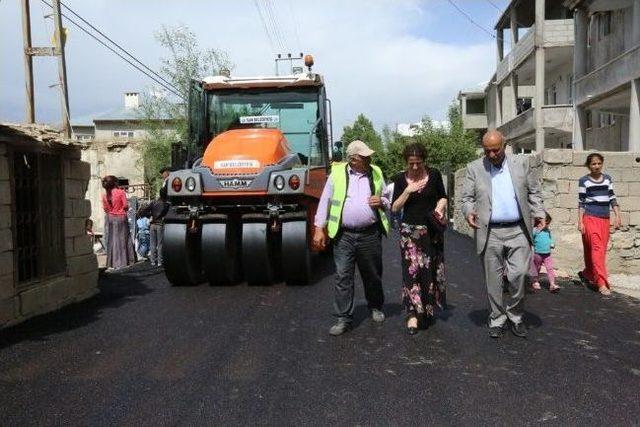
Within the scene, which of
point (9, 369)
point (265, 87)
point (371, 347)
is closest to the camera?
A: point (9, 369)

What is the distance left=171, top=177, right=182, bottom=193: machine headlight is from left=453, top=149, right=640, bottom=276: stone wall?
5441 millimetres

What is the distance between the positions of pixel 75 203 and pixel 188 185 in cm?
141

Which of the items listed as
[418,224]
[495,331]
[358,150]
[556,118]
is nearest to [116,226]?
[358,150]

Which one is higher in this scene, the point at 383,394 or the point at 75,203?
the point at 75,203

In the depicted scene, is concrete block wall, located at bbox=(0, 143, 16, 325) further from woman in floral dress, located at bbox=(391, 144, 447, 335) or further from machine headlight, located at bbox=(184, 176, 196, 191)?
woman in floral dress, located at bbox=(391, 144, 447, 335)

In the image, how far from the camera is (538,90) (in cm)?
2372

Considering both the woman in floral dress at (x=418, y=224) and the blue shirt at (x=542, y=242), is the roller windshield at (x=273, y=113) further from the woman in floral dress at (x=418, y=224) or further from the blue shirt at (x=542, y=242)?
the woman in floral dress at (x=418, y=224)

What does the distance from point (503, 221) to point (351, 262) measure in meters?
1.41

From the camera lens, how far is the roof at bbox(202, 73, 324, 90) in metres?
9.77

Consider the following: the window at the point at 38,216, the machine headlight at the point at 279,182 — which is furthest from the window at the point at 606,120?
the window at the point at 38,216

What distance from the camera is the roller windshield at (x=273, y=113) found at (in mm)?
9883

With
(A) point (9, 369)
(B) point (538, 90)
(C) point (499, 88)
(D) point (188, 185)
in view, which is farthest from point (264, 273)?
(C) point (499, 88)

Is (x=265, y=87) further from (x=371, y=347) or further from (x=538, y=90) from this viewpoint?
(x=538, y=90)

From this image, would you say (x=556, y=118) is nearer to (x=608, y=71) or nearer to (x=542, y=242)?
(x=608, y=71)
